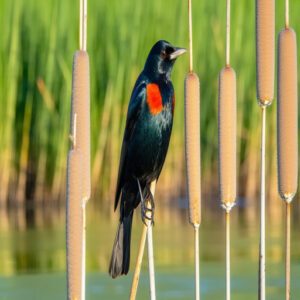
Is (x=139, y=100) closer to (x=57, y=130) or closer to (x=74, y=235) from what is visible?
(x=74, y=235)

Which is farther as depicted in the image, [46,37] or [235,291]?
[46,37]

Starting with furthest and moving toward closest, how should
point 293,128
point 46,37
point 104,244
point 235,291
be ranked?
point 46,37 → point 104,244 → point 235,291 → point 293,128

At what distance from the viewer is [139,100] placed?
543 centimetres

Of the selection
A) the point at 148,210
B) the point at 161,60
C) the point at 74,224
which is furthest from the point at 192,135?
the point at 161,60

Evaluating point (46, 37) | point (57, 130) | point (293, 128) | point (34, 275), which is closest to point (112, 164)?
point (57, 130)

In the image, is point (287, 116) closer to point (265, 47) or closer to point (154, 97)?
point (265, 47)

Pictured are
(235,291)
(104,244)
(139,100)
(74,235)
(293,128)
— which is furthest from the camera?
(104,244)

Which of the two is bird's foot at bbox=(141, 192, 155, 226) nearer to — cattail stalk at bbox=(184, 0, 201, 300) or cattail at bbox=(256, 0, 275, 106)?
cattail stalk at bbox=(184, 0, 201, 300)

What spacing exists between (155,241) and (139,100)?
4.08 metres

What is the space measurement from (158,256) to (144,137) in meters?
3.24

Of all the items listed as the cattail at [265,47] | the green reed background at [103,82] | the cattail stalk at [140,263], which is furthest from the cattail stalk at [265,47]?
the green reed background at [103,82]

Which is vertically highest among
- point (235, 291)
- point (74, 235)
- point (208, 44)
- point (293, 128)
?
point (208, 44)

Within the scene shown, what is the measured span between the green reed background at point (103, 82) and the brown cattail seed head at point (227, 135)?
7196 millimetres

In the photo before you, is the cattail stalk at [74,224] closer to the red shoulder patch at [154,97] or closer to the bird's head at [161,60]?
the red shoulder patch at [154,97]
